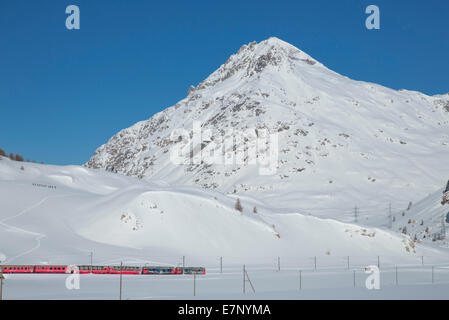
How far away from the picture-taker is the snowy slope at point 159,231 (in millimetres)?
49531

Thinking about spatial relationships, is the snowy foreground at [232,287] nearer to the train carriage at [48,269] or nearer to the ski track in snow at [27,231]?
the train carriage at [48,269]

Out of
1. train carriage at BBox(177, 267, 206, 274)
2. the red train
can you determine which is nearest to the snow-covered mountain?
train carriage at BBox(177, 267, 206, 274)

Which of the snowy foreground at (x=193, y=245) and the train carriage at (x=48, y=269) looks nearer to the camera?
the snowy foreground at (x=193, y=245)

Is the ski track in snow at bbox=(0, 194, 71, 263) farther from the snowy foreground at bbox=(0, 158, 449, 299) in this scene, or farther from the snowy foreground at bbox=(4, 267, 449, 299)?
the snowy foreground at bbox=(4, 267, 449, 299)

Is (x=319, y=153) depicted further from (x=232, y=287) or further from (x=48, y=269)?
(x=48, y=269)

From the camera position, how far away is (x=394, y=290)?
1403 inches

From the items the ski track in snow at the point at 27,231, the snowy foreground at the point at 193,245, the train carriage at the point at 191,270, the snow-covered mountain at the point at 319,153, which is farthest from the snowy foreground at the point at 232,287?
the snow-covered mountain at the point at 319,153

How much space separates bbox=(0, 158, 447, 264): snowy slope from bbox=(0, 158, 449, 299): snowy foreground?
123 millimetres

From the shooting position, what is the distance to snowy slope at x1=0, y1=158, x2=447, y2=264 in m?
49.5

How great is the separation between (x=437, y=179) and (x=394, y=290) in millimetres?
114644

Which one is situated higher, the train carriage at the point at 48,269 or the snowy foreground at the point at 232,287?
the train carriage at the point at 48,269

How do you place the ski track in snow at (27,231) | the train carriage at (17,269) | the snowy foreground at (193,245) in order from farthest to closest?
1. the ski track in snow at (27,231)
2. the train carriage at (17,269)
3. the snowy foreground at (193,245)

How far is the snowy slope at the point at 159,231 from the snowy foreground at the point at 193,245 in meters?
0.12

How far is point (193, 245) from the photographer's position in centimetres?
5441
